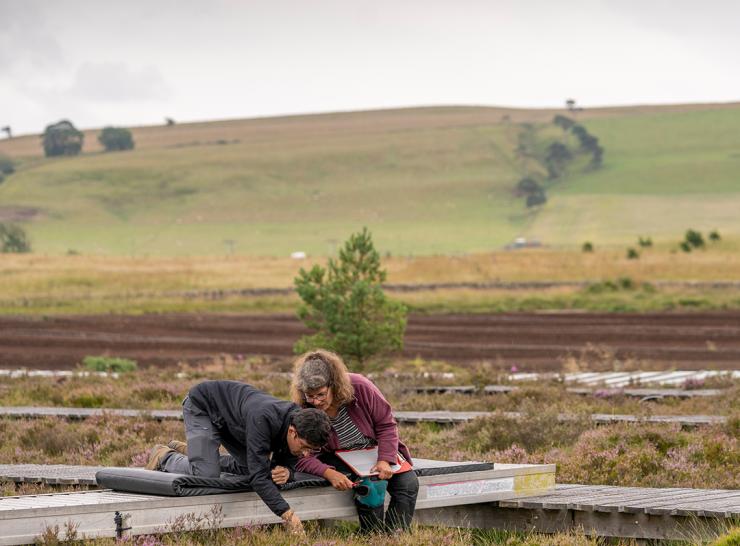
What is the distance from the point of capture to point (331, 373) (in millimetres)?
9656

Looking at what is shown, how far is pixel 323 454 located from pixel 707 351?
981 inches

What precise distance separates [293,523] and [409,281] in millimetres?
54751

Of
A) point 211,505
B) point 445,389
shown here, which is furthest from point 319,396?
point 445,389

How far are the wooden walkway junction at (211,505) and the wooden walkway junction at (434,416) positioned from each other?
501 centimetres

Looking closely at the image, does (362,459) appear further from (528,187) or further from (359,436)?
(528,187)

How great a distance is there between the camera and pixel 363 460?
33.4ft

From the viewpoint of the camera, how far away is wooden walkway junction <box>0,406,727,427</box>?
52.8 ft

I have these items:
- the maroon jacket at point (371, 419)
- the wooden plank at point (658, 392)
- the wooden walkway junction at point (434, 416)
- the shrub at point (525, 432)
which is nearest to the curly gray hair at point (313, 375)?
the maroon jacket at point (371, 419)

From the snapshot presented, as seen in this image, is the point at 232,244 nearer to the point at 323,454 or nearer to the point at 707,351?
the point at 707,351

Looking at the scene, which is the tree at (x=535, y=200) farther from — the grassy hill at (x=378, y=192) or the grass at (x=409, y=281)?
the grass at (x=409, y=281)

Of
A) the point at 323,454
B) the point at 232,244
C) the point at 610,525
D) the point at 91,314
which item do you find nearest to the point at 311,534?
the point at 323,454

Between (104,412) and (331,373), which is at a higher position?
(331,373)

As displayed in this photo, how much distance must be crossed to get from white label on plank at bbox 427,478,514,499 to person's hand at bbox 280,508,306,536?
5.32ft

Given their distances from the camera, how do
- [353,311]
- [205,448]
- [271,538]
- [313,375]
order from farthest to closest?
[353,311], [205,448], [313,375], [271,538]
